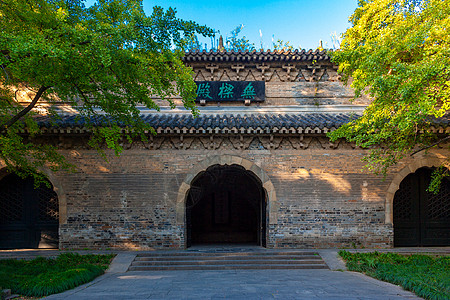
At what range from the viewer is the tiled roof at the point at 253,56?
1123 cm

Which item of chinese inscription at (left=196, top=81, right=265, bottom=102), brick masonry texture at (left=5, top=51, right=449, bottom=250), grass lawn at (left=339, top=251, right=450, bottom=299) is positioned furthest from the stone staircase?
chinese inscription at (left=196, top=81, right=265, bottom=102)

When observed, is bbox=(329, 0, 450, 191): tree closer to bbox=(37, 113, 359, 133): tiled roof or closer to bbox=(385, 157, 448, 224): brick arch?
bbox=(37, 113, 359, 133): tiled roof

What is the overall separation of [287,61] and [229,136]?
381cm

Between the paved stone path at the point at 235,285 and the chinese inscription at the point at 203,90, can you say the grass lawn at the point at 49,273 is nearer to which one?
the paved stone path at the point at 235,285

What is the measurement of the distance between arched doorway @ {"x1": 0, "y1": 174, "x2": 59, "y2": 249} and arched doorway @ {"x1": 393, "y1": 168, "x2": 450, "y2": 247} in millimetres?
11510

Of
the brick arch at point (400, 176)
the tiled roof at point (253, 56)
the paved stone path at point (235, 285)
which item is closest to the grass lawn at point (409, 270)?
the paved stone path at point (235, 285)

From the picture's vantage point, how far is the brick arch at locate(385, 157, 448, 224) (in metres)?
9.86

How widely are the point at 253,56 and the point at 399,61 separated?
516 centimetres

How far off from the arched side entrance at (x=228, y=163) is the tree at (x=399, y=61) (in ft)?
8.70

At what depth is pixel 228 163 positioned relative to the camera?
32.8 feet

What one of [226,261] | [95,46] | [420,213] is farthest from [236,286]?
[420,213]

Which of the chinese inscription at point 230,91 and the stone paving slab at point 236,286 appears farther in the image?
the chinese inscription at point 230,91

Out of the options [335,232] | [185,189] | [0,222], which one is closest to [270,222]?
[335,232]

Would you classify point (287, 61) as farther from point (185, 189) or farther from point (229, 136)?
point (185, 189)
